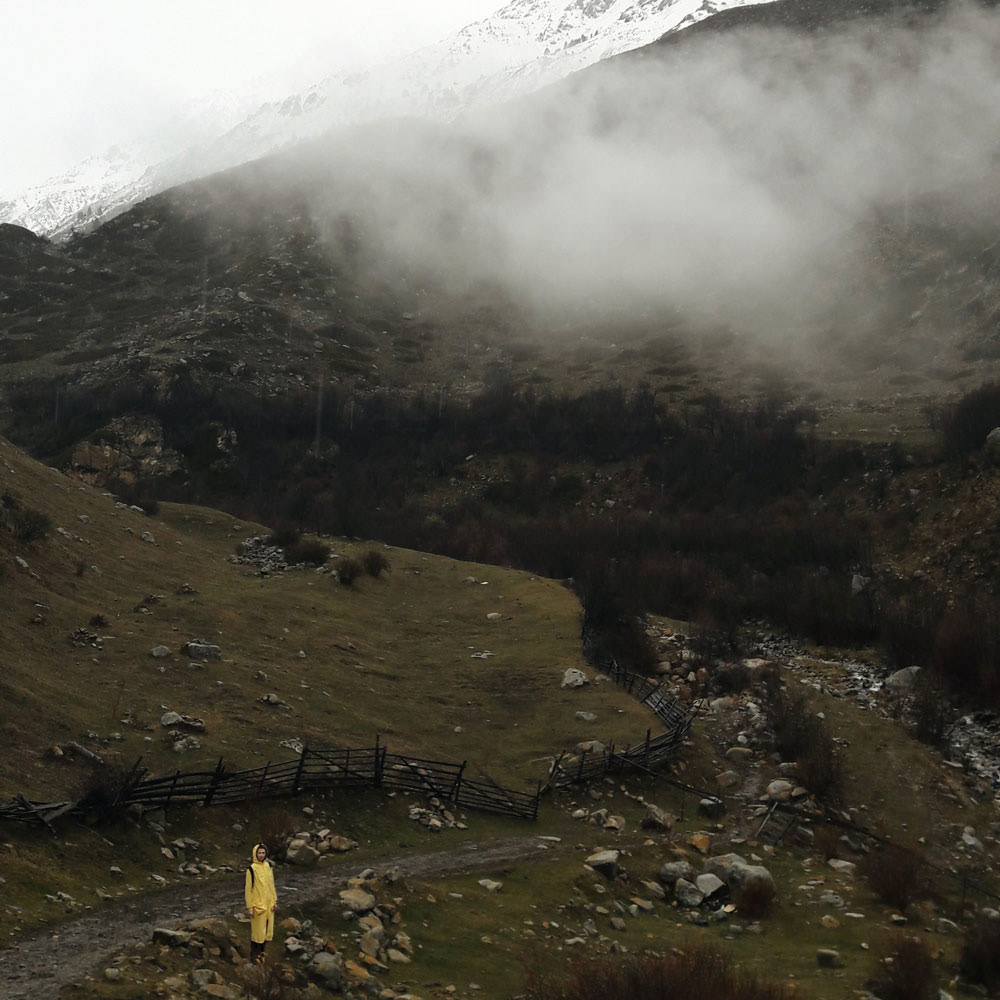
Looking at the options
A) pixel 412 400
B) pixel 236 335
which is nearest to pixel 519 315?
pixel 412 400

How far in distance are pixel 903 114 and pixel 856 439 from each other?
98.8 m

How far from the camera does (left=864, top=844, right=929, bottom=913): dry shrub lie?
64.7 ft

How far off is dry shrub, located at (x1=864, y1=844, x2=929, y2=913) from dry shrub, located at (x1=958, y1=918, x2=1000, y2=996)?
2.79 m

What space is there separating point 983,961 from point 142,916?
14534 mm

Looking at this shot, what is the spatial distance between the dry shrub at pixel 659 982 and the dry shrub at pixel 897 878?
7.21 metres

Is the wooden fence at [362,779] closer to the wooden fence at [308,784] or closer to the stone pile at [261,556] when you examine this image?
the wooden fence at [308,784]

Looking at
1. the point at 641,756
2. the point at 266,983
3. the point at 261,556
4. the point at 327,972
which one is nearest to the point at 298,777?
the point at 327,972

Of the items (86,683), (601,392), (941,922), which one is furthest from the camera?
(601,392)

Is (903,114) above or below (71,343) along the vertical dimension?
below

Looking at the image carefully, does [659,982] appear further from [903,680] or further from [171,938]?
[903,680]

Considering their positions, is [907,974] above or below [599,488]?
above

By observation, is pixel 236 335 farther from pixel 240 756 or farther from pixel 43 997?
pixel 43 997

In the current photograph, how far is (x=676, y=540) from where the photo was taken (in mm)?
65938

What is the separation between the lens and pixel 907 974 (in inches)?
579
